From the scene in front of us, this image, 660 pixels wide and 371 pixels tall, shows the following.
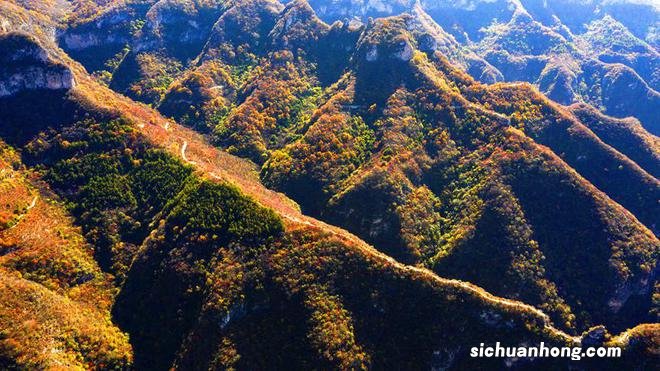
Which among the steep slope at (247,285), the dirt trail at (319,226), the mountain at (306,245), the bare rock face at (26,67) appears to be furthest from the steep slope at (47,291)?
the dirt trail at (319,226)

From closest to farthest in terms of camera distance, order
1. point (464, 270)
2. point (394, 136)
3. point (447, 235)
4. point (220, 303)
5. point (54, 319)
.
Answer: point (54, 319)
point (220, 303)
point (464, 270)
point (447, 235)
point (394, 136)

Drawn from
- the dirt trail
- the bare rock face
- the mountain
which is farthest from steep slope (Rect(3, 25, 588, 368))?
the bare rock face

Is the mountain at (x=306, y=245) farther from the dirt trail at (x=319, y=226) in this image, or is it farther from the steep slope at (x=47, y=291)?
the dirt trail at (x=319, y=226)

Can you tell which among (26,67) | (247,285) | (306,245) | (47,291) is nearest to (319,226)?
(306,245)

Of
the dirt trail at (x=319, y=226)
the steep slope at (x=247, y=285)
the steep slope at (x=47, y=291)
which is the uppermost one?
the dirt trail at (x=319, y=226)

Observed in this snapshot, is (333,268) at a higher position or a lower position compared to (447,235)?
lower

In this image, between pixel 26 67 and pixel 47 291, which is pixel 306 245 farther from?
pixel 26 67

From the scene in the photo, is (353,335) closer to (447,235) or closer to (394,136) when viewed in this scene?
(447,235)

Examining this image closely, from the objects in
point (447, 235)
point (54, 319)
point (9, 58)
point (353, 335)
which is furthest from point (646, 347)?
point (9, 58)

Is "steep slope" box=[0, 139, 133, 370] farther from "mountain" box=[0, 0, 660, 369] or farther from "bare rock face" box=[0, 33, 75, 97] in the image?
"bare rock face" box=[0, 33, 75, 97]
